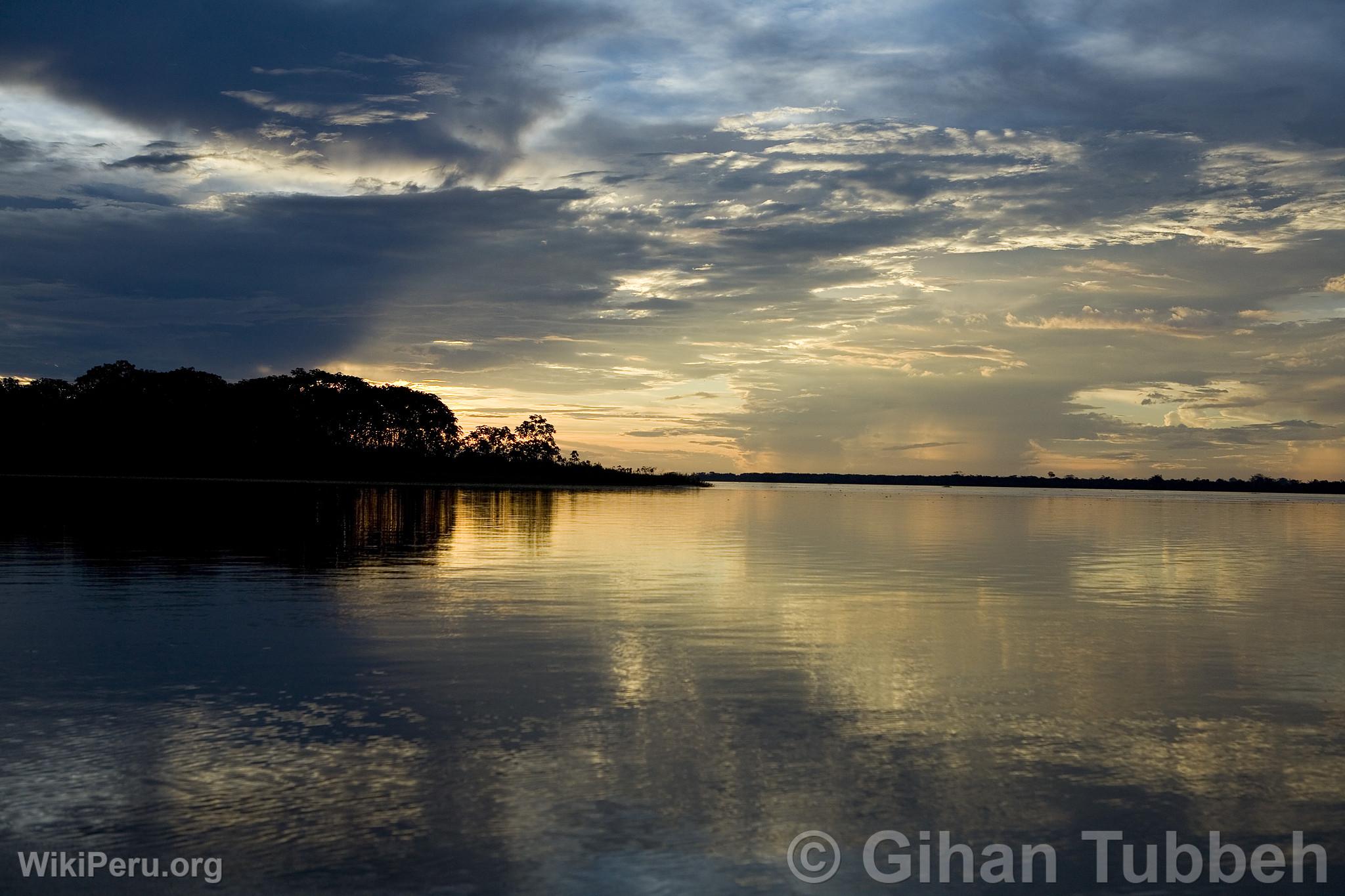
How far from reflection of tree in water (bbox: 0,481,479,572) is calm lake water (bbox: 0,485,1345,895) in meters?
3.34

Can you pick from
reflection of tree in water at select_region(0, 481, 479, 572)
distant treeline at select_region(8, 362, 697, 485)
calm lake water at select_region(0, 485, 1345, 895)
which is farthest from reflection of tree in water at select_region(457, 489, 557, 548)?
distant treeline at select_region(8, 362, 697, 485)

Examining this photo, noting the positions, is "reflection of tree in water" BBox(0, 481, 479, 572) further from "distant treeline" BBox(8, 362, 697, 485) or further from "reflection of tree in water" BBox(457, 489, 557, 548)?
"distant treeline" BBox(8, 362, 697, 485)

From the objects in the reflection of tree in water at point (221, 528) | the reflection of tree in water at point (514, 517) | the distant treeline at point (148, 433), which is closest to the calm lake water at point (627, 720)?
the reflection of tree in water at point (221, 528)

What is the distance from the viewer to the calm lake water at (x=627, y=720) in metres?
9.46

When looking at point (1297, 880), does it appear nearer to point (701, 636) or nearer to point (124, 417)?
point (701, 636)

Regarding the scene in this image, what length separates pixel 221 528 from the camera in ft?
167

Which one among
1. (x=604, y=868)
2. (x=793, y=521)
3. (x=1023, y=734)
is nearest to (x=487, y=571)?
(x=1023, y=734)

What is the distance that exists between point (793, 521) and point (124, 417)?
518ft

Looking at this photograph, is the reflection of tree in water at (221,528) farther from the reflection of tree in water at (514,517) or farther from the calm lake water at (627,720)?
the calm lake water at (627,720)

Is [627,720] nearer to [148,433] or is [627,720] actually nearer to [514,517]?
[514,517]

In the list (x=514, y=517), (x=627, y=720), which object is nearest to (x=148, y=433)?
(x=514, y=517)

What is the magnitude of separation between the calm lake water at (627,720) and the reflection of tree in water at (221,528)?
3342mm

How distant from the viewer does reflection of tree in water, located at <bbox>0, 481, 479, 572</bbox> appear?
121 ft

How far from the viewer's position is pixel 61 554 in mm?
35531
